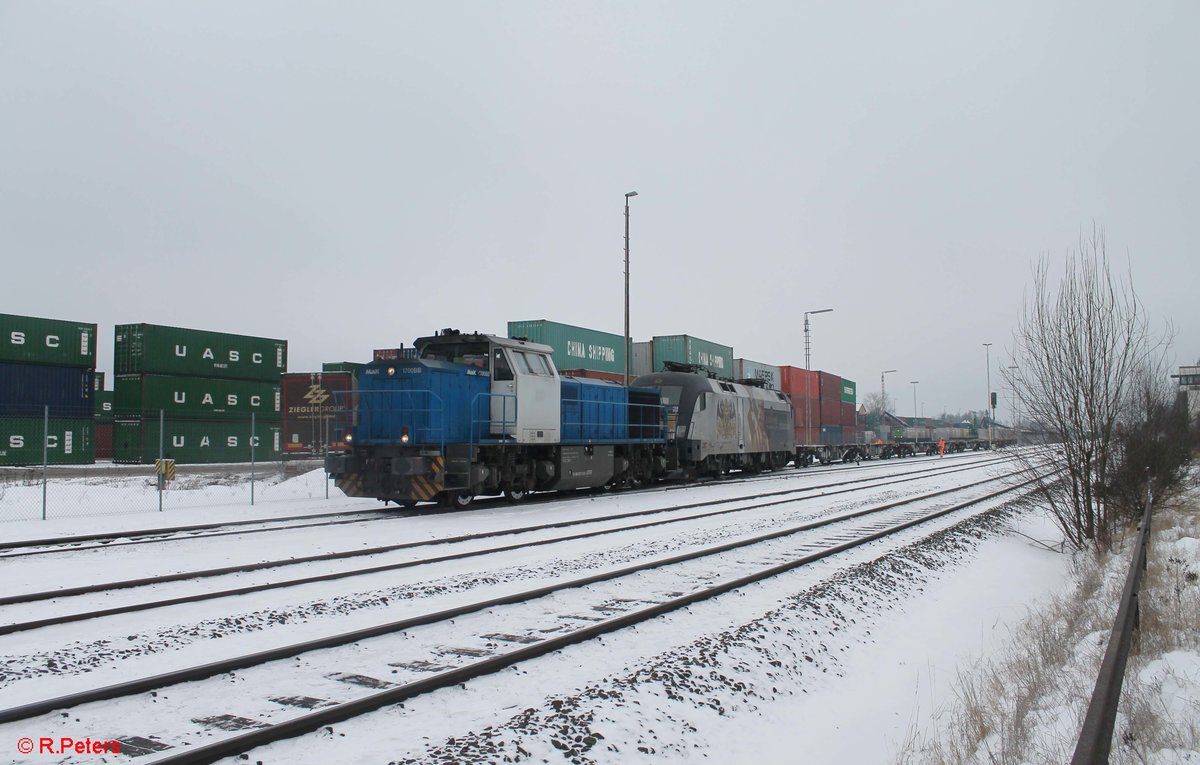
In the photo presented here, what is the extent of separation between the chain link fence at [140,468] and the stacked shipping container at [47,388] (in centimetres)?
7

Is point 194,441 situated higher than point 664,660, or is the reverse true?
point 194,441

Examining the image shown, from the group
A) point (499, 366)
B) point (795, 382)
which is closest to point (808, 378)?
point (795, 382)

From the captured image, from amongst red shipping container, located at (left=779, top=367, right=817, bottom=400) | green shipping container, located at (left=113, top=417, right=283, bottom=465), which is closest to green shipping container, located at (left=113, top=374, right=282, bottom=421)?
green shipping container, located at (left=113, top=417, right=283, bottom=465)

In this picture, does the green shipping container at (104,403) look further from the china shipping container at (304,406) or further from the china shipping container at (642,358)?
the china shipping container at (642,358)

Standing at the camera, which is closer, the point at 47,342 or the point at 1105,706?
the point at 1105,706

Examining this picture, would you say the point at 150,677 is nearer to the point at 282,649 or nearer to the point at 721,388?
the point at 282,649

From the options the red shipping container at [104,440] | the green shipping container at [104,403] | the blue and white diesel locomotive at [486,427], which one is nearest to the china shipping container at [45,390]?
the red shipping container at [104,440]

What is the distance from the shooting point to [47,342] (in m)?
31.9

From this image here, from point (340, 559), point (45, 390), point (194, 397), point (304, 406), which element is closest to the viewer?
point (340, 559)

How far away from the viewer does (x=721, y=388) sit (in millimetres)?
25156

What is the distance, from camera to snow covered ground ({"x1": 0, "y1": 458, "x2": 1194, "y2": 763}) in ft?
14.1

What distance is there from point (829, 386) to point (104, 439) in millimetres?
38048

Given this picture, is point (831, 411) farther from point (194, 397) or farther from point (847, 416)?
point (194, 397)

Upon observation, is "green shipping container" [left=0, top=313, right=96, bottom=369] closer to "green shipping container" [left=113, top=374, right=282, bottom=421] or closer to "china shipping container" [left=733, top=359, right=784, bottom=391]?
"green shipping container" [left=113, top=374, right=282, bottom=421]
